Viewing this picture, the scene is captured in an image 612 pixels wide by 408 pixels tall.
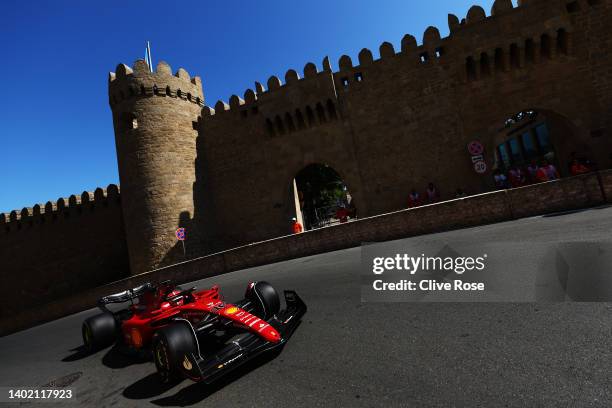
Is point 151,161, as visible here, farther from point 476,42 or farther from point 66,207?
point 476,42

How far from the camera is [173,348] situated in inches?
127

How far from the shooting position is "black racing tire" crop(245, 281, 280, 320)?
449 cm

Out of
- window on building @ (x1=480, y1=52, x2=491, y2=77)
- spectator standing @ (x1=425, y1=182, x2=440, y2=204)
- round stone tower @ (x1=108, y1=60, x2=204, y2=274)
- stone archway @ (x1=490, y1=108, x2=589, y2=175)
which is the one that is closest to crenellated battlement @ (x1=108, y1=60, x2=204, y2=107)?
round stone tower @ (x1=108, y1=60, x2=204, y2=274)

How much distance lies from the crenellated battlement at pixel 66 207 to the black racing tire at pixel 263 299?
810 inches

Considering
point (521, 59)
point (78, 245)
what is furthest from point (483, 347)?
point (78, 245)

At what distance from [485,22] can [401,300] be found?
54.3 feet

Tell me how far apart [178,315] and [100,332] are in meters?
2.16

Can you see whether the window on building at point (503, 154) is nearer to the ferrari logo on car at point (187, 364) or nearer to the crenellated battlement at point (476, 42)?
the crenellated battlement at point (476, 42)

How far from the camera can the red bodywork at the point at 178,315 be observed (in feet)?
11.7

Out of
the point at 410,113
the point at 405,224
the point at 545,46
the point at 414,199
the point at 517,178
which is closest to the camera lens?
the point at 405,224

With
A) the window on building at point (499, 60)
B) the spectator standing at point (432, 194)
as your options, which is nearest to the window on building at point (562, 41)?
the window on building at point (499, 60)

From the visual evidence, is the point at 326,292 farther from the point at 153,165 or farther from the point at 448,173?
the point at 153,165

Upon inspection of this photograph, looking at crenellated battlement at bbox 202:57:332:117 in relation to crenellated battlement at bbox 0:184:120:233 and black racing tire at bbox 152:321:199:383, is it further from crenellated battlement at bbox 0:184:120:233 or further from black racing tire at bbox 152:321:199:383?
black racing tire at bbox 152:321:199:383

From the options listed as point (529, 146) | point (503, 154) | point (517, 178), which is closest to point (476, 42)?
point (517, 178)
